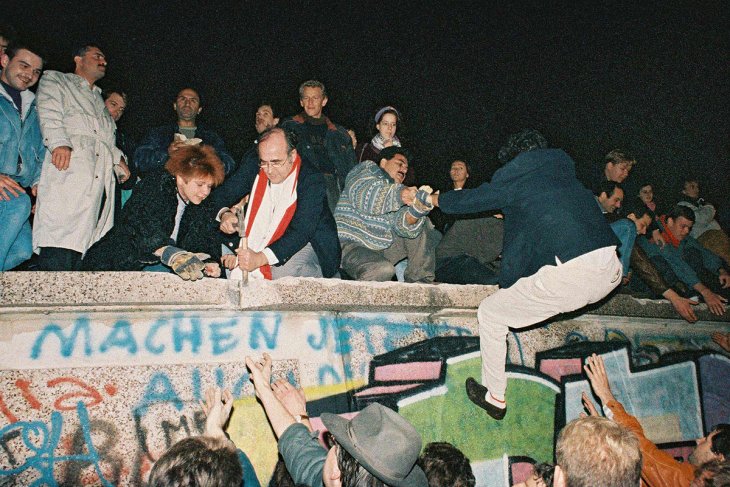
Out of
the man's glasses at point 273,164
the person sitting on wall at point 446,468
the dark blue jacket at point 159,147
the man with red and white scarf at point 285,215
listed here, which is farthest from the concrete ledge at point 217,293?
the person sitting on wall at point 446,468

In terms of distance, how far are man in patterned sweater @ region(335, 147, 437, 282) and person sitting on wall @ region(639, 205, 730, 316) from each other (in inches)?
131

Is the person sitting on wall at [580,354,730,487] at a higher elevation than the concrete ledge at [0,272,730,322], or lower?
lower

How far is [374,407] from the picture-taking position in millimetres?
2707

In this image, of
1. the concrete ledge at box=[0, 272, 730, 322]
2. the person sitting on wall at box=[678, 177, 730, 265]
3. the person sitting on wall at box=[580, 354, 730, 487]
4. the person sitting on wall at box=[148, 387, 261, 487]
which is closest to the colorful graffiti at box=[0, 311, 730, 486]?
the concrete ledge at box=[0, 272, 730, 322]

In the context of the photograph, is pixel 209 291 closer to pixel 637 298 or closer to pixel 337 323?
pixel 337 323

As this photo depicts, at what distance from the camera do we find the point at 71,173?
3967mm

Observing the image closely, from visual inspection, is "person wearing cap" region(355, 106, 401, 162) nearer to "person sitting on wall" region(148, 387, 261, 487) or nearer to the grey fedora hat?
the grey fedora hat

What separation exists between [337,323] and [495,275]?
1737 millimetres

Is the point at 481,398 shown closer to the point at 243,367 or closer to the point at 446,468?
the point at 446,468

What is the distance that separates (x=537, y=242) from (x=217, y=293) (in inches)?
97.8

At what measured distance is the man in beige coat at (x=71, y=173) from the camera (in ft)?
12.6

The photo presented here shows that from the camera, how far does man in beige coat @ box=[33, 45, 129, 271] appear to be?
3.85 meters

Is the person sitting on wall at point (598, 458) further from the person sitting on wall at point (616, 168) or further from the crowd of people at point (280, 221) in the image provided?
the person sitting on wall at point (616, 168)

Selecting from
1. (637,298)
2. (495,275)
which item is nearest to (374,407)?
(495,275)
